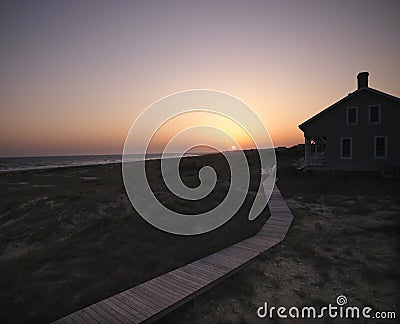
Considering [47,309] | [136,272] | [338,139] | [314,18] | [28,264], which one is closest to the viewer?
[47,309]

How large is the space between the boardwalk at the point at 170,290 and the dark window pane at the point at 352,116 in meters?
16.3

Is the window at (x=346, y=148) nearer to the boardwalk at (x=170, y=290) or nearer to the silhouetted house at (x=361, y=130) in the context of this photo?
the silhouetted house at (x=361, y=130)

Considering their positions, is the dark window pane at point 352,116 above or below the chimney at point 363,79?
below

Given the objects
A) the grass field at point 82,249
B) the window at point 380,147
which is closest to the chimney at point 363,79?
the window at point 380,147

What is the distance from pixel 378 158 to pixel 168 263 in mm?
20311

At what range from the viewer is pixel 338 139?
69.2ft

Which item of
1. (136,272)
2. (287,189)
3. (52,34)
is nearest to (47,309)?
(136,272)

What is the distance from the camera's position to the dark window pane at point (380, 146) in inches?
766

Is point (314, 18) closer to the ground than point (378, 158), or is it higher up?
higher up

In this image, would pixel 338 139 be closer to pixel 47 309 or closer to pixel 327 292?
pixel 327 292

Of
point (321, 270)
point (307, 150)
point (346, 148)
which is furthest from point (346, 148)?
point (321, 270)

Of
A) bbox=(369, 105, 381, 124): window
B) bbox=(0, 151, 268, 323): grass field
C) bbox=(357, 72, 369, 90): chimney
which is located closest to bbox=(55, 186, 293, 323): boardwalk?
bbox=(0, 151, 268, 323): grass field

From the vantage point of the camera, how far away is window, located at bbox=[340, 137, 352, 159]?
20.7 m

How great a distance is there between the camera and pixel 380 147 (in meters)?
19.6
